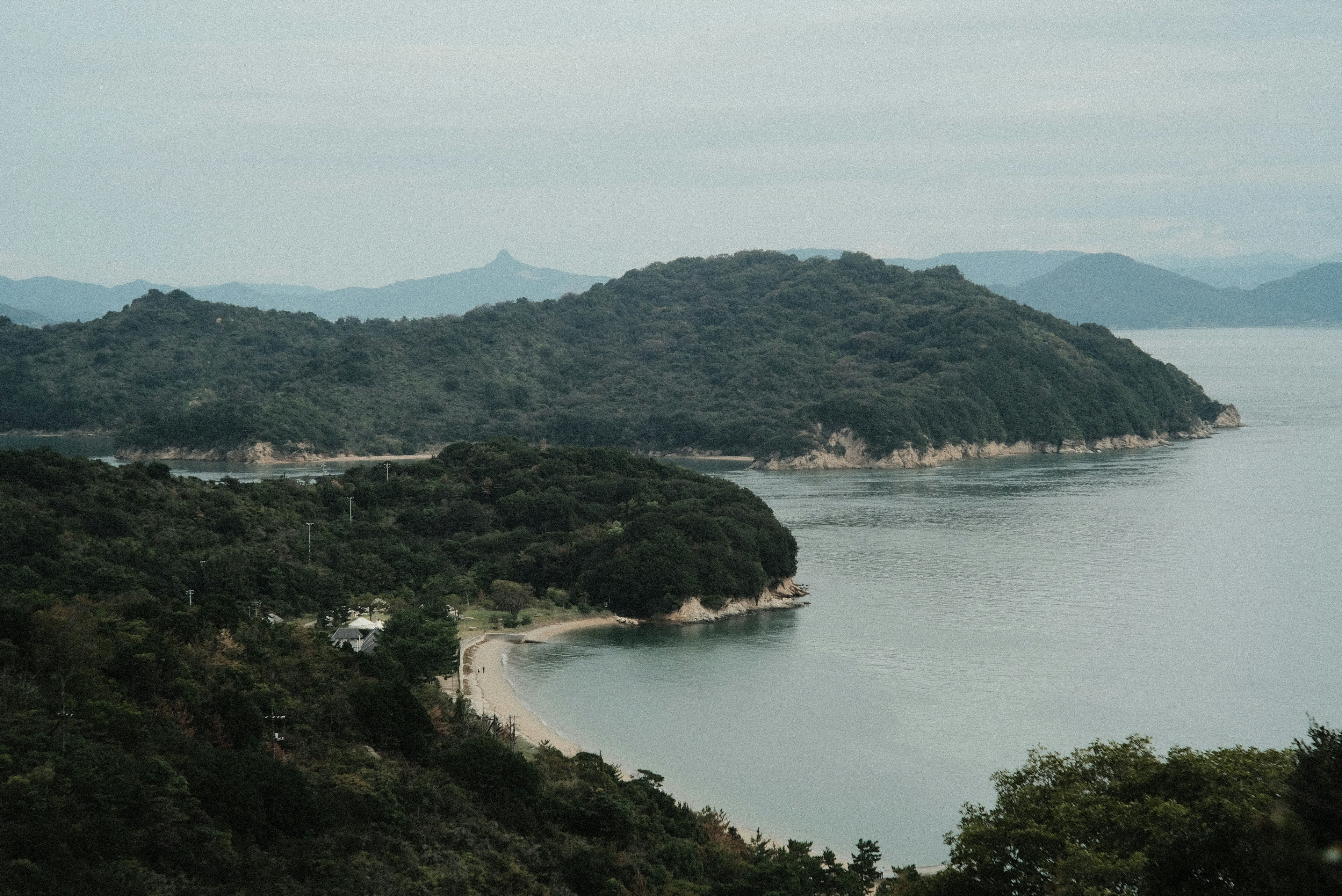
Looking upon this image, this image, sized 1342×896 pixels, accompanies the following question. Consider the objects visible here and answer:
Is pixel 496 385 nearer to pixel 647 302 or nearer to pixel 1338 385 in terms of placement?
pixel 647 302

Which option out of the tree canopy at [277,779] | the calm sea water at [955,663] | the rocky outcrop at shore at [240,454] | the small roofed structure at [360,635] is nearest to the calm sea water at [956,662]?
the calm sea water at [955,663]

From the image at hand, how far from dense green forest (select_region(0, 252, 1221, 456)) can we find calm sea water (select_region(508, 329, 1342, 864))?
45014 mm

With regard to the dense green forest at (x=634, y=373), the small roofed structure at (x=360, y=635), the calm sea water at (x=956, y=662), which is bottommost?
the calm sea water at (x=956, y=662)

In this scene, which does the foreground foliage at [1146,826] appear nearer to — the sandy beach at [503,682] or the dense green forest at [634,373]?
the sandy beach at [503,682]

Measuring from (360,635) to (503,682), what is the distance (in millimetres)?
4863

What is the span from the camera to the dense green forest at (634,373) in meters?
120

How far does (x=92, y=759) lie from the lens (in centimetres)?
1714

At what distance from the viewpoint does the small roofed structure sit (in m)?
35.7

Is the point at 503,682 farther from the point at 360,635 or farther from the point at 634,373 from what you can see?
the point at 634,373

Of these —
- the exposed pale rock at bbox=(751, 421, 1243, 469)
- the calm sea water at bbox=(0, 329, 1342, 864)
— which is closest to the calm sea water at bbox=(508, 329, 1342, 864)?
the calm sea water at bbox=(0, 329, 1342, 864)

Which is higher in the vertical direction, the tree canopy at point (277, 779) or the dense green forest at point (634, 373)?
the dense green forest at point (634, 373)

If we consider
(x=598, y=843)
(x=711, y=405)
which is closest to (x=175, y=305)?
(x=711, y=405)

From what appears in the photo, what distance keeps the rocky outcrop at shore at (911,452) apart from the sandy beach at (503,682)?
62.9m

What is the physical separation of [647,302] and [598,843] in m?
159
